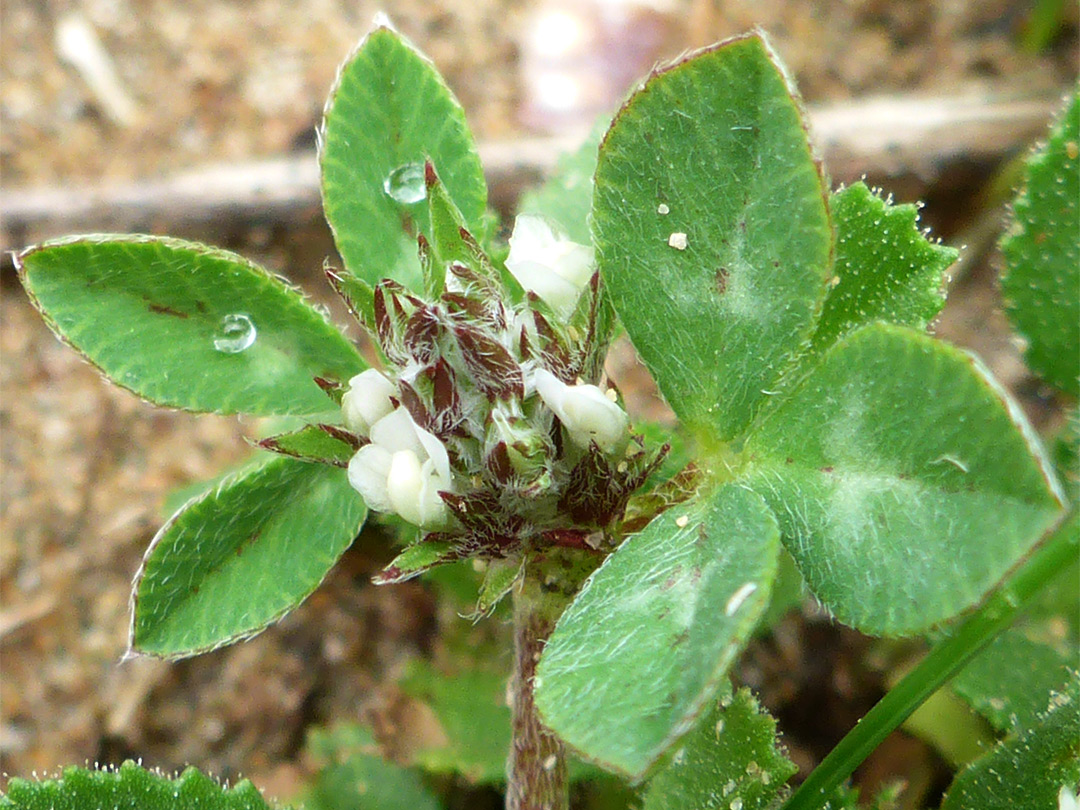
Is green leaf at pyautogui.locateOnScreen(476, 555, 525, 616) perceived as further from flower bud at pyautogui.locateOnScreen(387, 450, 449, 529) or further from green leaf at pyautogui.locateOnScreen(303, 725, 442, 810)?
green leaf at pyautogui.locateOnScreen(303, 725, 442, 810)

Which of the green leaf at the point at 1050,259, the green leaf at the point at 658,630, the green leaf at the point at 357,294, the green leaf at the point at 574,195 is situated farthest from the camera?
the green leaf at the point at 574,195

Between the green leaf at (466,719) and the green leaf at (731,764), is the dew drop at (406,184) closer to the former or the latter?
the green leaf at (731,764)

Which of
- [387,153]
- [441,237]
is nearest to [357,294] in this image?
[441,237]

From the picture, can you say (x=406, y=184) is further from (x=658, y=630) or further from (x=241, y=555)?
(x=658, y=630)

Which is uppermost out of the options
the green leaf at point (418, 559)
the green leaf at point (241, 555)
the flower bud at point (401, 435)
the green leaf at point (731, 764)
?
the flower bud at point (401, 435)

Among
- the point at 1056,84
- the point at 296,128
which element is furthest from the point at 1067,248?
the point at 296,128

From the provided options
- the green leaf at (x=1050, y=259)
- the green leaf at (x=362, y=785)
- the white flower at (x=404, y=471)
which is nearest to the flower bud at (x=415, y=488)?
the white flower at (x=404, y=471)
